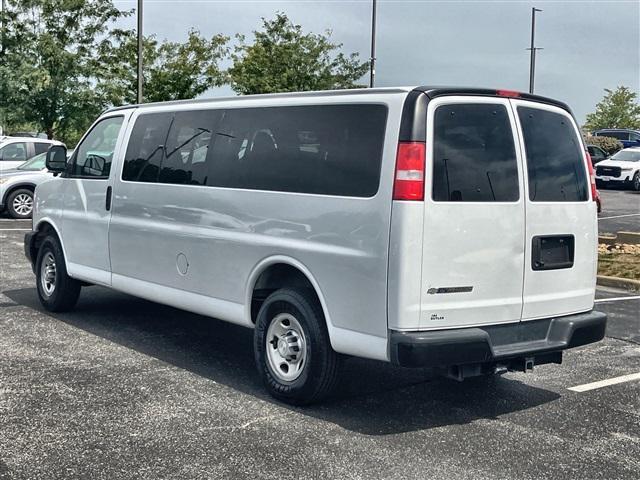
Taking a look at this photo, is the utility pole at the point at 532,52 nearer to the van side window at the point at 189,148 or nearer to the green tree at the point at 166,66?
the green tree at the point at 166,66

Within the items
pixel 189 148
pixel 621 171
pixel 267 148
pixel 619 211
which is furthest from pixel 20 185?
pixel 621 171

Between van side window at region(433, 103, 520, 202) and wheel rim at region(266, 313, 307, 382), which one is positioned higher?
van side window at region(433, 103, 520, 202)

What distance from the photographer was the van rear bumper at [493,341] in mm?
4734

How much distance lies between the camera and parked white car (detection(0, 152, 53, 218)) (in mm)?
17297

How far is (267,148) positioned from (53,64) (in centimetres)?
2401

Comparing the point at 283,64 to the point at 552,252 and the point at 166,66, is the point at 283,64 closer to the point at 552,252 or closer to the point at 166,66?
the point at 166,66

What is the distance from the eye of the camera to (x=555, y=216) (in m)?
5.39

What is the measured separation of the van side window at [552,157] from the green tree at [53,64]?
24.2 meters

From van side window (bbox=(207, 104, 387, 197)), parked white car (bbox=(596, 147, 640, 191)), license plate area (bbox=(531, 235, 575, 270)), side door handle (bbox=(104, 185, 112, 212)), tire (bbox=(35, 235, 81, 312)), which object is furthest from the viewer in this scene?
parked white car (bbox=(596, 147, 640, 191))

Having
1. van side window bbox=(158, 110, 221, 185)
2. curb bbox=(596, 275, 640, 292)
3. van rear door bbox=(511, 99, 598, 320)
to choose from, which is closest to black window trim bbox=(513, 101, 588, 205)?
van rear door bbox=(511, 99, 598, 320)

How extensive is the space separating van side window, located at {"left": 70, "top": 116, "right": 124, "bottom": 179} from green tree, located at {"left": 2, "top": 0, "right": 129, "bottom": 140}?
67.1 feet

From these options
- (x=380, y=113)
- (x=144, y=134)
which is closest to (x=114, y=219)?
(x=144, y=134)

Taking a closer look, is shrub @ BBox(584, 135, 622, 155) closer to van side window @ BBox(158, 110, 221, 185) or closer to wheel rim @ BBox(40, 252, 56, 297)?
wheel rim @ BBox(40, 252, 56, 297)

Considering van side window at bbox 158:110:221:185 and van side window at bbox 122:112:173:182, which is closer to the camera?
van side window at bbox 158:110:221:185
